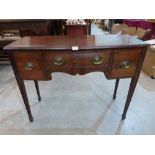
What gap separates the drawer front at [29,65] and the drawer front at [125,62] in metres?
0.50

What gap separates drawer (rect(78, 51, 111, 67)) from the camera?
1.02 m

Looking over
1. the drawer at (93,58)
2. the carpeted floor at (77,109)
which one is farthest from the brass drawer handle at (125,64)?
the carpeted floor at (77,109)

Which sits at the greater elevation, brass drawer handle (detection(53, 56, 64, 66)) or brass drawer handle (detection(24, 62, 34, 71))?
brass drawer handle (detection(53, 56, 64, 66))

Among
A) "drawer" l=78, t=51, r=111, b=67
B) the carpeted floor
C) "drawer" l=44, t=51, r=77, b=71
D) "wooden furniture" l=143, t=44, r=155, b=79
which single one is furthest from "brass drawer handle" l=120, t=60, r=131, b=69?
"wooden furniture" l=143, t=44, r=155, b=79

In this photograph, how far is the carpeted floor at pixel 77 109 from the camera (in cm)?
130

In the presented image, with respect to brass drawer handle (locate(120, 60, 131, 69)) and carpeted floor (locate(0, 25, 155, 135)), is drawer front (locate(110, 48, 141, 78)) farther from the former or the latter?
carpeted floor (locate(0, 25, 155, 135))

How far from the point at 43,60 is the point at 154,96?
1.26 m

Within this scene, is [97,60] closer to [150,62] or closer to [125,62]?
[125,62]

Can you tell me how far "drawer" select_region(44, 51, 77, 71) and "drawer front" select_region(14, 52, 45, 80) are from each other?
0.06m

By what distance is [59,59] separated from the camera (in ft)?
3.36
